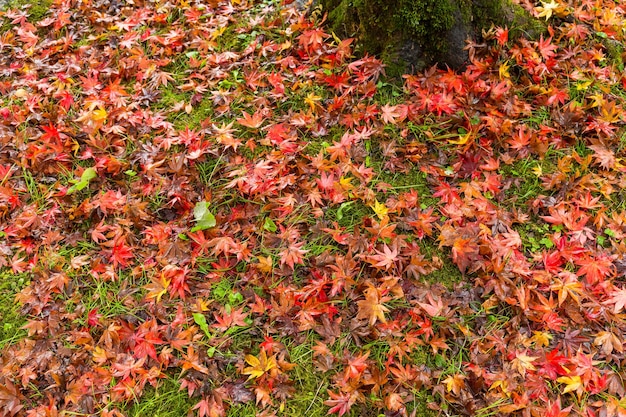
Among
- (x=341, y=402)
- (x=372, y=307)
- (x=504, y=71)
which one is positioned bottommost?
(x=341, y=402)

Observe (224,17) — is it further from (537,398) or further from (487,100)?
(537,398)

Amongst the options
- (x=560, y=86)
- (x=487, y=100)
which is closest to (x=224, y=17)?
(x=487, y=100)

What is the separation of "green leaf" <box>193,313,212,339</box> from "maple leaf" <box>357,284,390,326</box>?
825mm

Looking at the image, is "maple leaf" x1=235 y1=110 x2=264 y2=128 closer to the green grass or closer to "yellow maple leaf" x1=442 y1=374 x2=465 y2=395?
the green grass

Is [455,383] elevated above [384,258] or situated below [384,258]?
below

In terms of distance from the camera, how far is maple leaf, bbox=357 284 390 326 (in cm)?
238

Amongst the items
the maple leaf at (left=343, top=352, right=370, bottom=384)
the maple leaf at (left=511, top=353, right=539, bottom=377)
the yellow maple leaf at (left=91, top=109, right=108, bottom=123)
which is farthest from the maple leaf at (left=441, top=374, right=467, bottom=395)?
the yellow maple leaf at (left=91, top=109, right=108, bottom=123)

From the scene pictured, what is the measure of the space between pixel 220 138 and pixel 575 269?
2.31 m

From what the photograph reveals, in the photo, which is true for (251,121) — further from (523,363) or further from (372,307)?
(523,363)

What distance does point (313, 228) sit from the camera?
2.75 meters

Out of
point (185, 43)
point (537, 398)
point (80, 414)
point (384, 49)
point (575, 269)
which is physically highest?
point (384, 49)

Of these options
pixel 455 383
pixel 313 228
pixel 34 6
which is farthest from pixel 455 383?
pixel 34 6

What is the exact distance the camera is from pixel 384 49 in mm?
3244

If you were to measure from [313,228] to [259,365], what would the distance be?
0.84 meters
